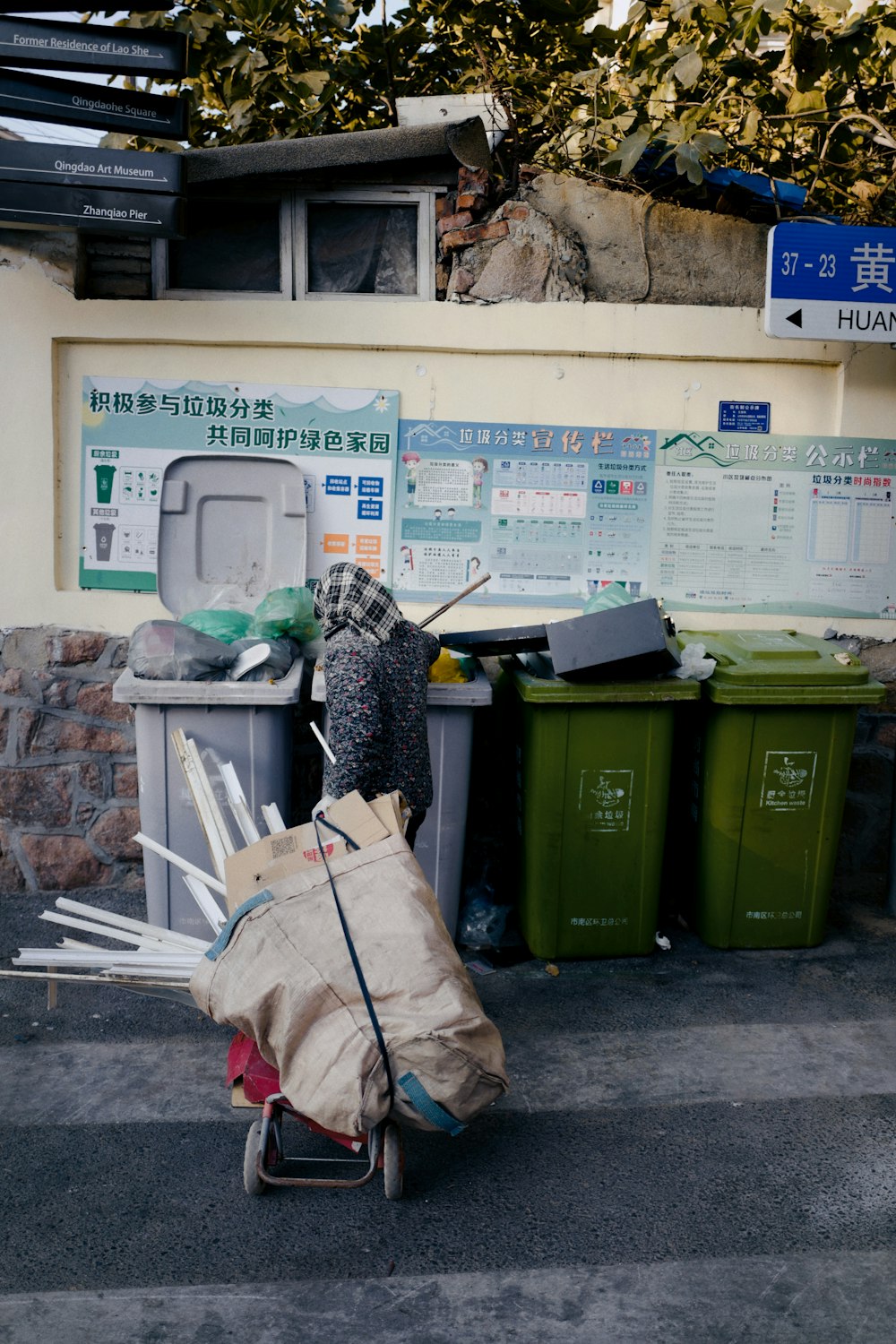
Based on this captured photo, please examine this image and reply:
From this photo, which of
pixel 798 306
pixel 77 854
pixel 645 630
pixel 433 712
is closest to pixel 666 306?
pixel 798 306

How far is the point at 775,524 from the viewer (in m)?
5.09

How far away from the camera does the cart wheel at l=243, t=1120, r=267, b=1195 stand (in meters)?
2.88

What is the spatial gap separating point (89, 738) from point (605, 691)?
248cm

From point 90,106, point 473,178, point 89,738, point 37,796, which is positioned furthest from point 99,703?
point 473,178

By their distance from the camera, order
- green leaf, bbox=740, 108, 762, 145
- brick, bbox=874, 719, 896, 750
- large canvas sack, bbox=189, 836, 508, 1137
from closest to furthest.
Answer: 1. large canvas sack, bbox=189, 836, 508, 1137
2. brick, bbox=874, 719, 896, 750
3. green leaf, bbox=740, 108, 762, 145

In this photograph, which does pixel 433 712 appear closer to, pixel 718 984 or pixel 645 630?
pixel 645 630

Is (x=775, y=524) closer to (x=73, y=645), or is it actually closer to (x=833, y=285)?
(x=833, y=285)

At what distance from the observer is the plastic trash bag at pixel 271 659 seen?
419 centimetres

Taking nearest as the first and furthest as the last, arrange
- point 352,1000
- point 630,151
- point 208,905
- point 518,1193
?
point 352,1000
point 518,1193
point 208,905
point 630,151

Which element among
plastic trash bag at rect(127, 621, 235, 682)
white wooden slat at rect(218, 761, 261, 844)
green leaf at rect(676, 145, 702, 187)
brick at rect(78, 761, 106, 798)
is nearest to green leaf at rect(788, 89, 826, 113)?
green leaf at rect(676, 145, 702, 187)

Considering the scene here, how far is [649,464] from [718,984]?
239 cm

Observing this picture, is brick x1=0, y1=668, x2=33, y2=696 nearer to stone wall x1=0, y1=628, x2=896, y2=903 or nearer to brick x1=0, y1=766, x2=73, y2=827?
stone wall x1=0, y1=628, x2=896, y2=903

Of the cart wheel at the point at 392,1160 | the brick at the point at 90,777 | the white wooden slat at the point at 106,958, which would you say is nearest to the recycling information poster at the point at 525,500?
the brick at the point at 90,777

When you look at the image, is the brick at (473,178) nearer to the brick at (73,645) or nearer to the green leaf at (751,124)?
the green leaf at (751,124)
